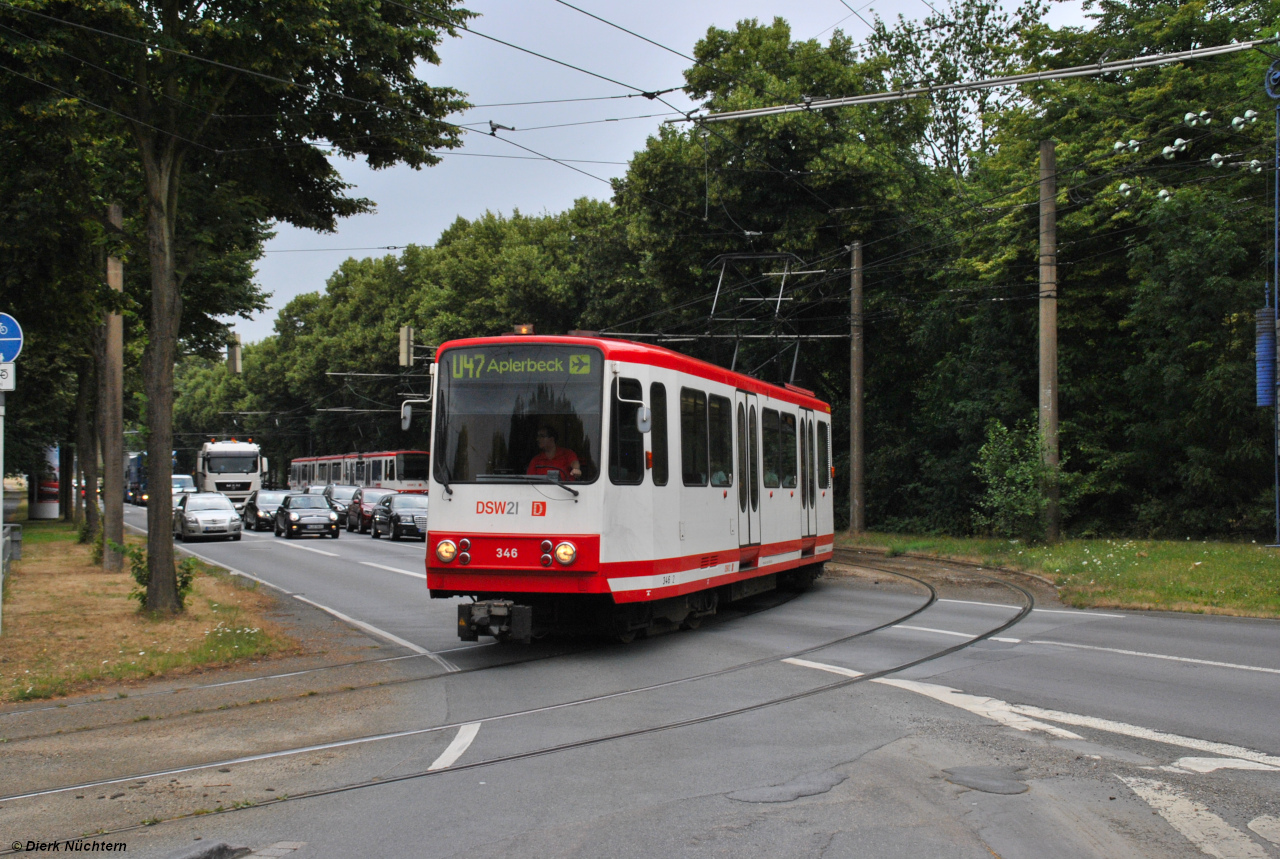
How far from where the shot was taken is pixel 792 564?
16875 mm

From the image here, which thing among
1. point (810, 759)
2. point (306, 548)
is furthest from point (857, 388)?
point (810, 759)

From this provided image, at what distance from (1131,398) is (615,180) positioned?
1665cm

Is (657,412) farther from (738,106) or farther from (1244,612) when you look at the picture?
(738,106)

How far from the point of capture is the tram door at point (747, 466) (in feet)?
46.9

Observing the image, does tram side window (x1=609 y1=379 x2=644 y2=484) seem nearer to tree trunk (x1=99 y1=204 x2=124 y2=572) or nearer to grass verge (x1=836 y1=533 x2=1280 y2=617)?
grass verge (x1=836 y1=533 x2=1280 y2=617)

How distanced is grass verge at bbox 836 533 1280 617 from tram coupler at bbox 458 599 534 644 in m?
8.71

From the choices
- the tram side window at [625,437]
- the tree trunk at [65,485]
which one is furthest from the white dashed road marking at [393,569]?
the tree trunk at [65,485]


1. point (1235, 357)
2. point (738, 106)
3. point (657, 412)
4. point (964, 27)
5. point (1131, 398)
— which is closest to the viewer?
point (657, 412)

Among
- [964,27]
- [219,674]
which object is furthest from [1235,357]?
[964,27]

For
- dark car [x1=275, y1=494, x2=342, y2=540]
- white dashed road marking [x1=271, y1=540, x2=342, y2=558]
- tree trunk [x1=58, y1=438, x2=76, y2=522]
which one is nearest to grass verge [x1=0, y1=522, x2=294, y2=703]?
white dashed road marking [x1=271, y1=540, x2=342, y2=558]

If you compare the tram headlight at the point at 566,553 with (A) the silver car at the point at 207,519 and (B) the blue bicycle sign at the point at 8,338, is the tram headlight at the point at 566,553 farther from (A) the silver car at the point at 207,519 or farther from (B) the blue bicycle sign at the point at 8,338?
(A) the silver car at the point at 207,519

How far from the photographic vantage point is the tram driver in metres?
11.0

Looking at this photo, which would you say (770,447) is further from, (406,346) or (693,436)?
(406,346)

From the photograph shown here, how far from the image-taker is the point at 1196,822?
548 cm
